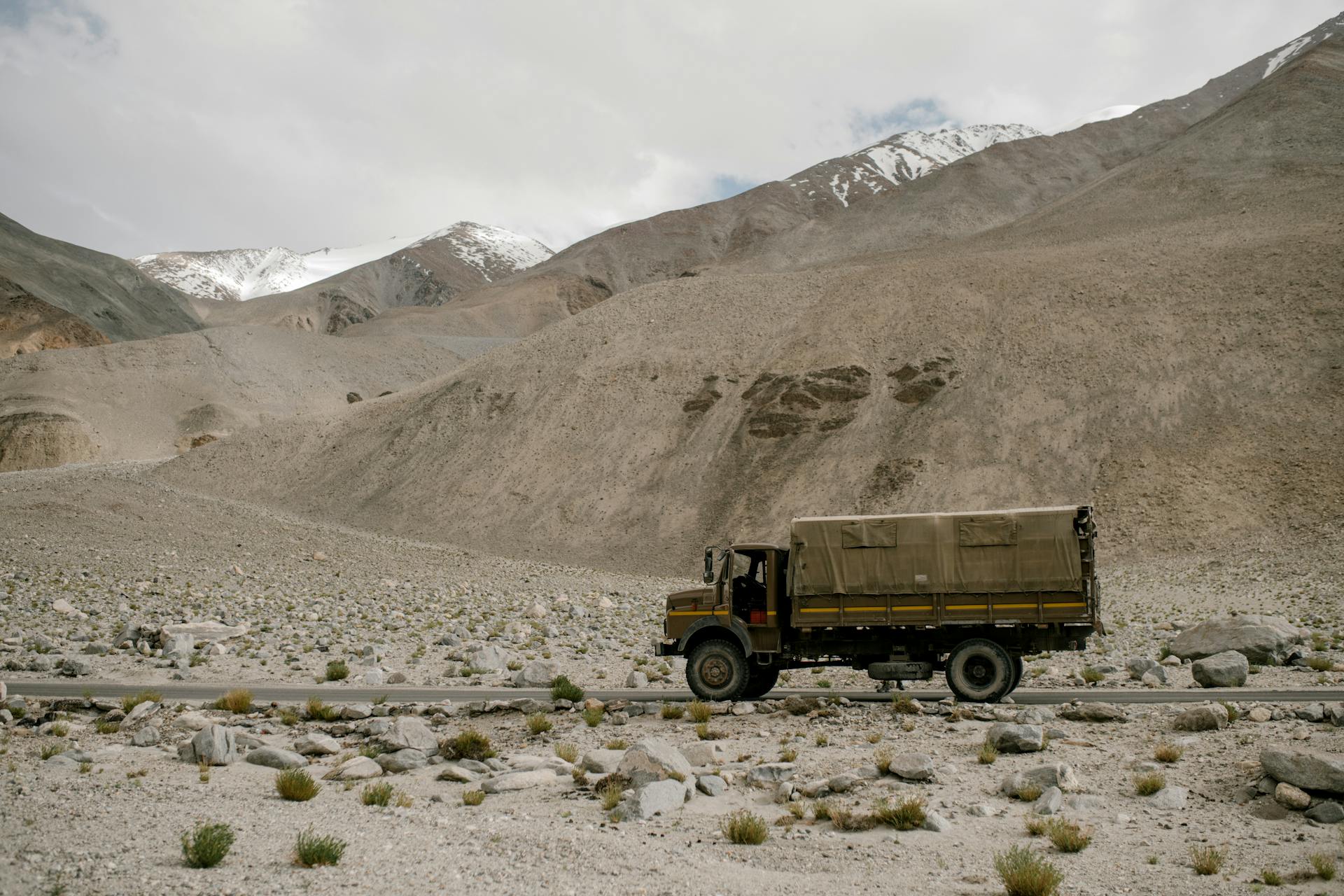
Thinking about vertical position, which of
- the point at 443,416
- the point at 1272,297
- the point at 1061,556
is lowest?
the point at 1061,556

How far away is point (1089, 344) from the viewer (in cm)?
5434

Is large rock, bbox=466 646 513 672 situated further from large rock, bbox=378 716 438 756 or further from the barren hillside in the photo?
the barren hillside

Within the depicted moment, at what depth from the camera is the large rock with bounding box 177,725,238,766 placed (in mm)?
11938

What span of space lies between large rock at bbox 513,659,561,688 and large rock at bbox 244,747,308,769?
26.4 ft

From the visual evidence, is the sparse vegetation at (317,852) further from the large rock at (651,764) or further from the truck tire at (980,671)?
the truck tire at (980,671)

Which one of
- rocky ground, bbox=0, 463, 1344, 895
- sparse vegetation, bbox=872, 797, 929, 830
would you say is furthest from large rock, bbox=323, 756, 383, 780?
sparse vegetation, bbox=872, 797, 929, 830

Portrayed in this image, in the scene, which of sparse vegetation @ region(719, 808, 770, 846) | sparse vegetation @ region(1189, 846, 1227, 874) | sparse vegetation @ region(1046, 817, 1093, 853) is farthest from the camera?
sparse vegetation @ region(719, 808, 770, 846)

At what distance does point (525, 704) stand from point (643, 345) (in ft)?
178

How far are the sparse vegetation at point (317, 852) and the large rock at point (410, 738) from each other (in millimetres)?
4251

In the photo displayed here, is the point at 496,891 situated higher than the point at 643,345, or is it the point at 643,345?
the point at 643,345

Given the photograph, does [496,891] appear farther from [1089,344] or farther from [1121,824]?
[1089,344]

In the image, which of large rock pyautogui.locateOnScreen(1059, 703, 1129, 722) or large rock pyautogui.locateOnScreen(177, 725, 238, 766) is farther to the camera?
large rock pyautogui.locateOnScreen(1059, 703, 1129, 722)

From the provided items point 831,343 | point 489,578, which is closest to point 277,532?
point 489,578

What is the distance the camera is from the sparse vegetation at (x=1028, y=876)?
7215 mm
